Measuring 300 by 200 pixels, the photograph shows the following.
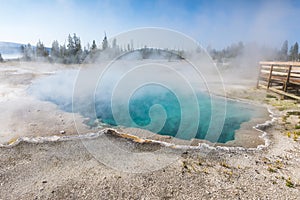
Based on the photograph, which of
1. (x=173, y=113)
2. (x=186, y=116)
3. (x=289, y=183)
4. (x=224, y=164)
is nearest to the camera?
(x=289, y=183)

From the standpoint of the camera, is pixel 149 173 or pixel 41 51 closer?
pixel 149 173

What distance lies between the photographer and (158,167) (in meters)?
5.23

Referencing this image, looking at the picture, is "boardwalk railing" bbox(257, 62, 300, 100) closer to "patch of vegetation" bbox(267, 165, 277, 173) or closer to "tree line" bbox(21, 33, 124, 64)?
"patch of vegetation" bbox(267, 165, 277, 173)

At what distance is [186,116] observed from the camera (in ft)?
34.4

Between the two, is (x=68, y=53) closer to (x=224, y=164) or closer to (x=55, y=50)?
(x=55, y=50)

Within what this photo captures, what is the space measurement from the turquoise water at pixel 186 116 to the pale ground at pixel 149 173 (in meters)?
1.88

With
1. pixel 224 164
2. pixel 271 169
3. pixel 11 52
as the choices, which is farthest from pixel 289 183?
pixel 11 52

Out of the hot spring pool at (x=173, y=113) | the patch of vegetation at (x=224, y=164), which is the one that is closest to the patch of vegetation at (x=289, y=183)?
the patch of vegetation at (x=224, y=164)

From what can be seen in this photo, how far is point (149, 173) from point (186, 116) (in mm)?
6020

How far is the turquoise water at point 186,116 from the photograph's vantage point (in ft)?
27.9

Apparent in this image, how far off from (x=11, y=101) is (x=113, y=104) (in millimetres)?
6367

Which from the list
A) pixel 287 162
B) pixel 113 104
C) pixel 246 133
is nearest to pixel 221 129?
pixel 246 133

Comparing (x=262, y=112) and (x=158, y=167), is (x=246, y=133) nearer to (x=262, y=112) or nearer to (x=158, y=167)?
(x=262, y=112)

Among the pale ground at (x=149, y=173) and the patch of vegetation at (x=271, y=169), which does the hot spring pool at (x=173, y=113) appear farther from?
the patch of vegetation at (x=271, y=169)
